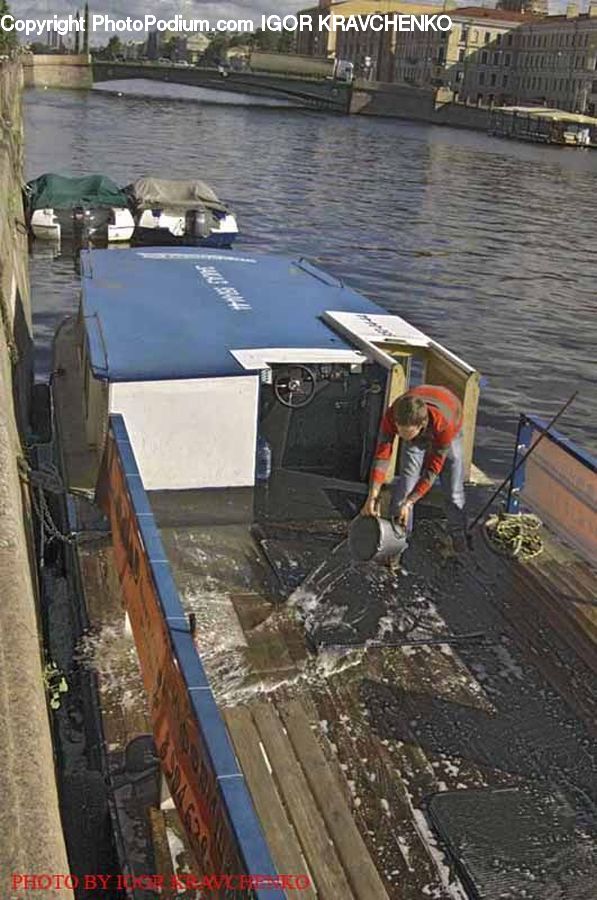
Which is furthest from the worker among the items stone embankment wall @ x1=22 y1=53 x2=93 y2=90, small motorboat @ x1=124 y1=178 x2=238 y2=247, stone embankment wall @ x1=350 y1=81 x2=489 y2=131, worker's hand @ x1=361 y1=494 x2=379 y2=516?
stone embankment wall @ x1=22 y1=53 x2=93 y2=90

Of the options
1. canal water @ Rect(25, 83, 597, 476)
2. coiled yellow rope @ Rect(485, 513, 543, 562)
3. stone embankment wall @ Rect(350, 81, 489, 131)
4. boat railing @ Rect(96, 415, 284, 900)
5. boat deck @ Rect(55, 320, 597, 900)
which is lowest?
canal water @ Rect(25, 83, 597, 476)

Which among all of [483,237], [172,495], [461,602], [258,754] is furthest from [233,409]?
Result: [483,237]

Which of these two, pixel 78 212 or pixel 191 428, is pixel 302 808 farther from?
pixel 78 212

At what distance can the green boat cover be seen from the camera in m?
33.0

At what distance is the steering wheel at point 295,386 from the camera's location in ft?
32.0

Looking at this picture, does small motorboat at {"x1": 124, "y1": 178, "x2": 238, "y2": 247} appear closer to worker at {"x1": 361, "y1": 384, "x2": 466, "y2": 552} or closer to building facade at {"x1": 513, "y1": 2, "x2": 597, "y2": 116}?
worker at {"x1": 361, "y1": 384, "x2": 466, "y2": 552}

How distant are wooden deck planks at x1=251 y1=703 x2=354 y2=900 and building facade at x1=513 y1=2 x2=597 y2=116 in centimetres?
12708

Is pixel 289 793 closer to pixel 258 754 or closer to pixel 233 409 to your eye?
pixel 258 754

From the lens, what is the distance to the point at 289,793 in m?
5.80

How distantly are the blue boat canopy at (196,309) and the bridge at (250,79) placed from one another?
112 metres

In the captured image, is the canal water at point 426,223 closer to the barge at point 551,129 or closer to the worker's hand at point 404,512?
the barge at point 551,129

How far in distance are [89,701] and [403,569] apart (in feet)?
9.93

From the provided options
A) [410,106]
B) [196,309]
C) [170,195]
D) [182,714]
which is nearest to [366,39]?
[410,106]

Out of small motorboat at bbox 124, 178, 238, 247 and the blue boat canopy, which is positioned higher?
the blue boat canopy
